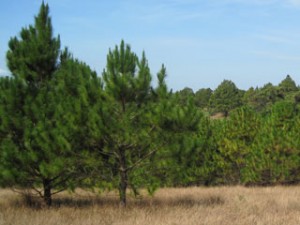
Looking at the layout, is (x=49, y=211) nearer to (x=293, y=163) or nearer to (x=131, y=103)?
(x=131, y=103)

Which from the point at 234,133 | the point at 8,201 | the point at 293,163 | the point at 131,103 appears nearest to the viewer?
the point at 131,103

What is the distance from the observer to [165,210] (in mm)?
10367

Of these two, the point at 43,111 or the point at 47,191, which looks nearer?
the point at 43,111

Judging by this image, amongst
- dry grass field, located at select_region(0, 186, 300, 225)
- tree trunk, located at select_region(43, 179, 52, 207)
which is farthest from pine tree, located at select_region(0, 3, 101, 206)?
dry grass field, located at select_region(0, 186, 300, 225)

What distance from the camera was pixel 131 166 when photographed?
419 inches

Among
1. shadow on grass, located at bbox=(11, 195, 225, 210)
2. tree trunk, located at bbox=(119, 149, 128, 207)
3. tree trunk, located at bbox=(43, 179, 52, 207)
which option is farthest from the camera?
shadow on grass, located at bbox=(11, 195, 225, 210)

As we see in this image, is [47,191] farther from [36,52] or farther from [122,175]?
[36,52]

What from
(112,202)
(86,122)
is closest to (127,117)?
(86,122)

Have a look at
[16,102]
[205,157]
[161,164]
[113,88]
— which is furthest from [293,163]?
[16,102]

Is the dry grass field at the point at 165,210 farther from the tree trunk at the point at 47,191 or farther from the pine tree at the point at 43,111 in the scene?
the pine tree at the point at 43,111

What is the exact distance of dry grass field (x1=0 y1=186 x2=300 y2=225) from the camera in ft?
28.7

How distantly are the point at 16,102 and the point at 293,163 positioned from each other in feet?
36.7

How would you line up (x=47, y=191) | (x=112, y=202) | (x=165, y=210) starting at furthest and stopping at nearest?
(x=112, y=202) → (x=47, y=191) → (x=165, y=210)

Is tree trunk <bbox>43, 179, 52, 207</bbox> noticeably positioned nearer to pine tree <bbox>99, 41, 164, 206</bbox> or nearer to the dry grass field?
the dry grass field
